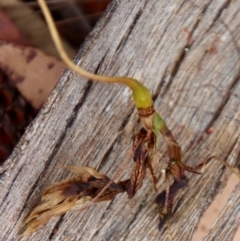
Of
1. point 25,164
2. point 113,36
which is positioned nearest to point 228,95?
point 113,36

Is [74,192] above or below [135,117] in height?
below

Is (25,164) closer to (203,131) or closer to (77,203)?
(77,203)

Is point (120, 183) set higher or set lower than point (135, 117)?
lower

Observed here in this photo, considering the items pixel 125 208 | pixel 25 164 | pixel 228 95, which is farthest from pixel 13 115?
pixel 228 95

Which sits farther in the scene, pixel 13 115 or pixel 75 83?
pixel 13 115

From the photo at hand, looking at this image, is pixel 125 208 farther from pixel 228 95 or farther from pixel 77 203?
pixel 228 95

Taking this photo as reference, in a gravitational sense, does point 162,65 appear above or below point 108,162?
above
